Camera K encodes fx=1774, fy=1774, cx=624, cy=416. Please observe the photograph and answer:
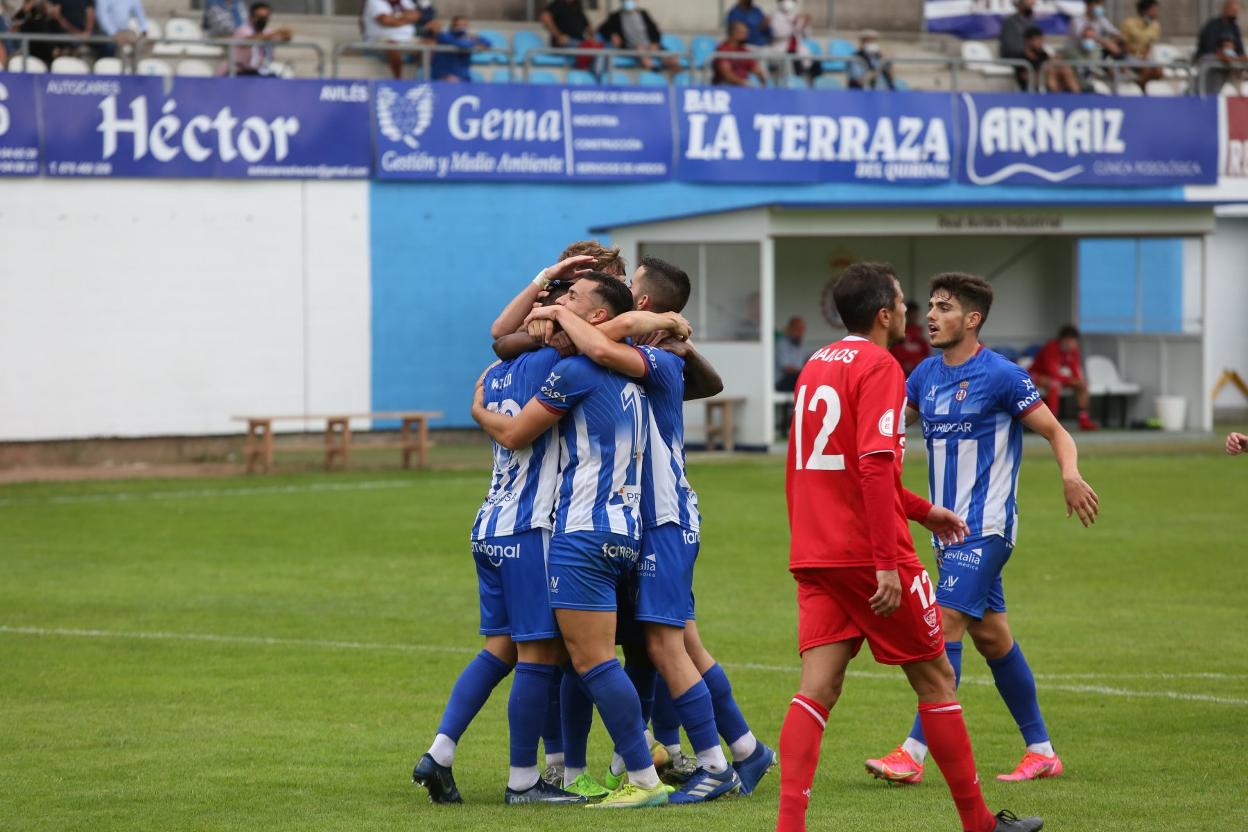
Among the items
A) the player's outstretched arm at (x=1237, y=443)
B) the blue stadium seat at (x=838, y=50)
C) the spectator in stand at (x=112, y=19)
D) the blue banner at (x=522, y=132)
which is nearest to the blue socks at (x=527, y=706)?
the player's outstretched arm at (x=1237, y=443)

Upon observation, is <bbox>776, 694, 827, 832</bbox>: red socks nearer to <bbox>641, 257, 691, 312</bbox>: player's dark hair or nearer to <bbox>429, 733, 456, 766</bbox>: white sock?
<bbox>429, 733, 456, 766</bbox>: white sock

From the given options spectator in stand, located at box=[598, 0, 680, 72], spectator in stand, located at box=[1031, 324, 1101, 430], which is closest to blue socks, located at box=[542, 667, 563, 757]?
spectator in stand, located at box=[1031, 324, 1101, 430]

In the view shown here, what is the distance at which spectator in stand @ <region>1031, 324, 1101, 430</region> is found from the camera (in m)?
26.8

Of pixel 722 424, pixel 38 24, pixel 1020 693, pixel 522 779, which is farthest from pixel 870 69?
pixel 522 779

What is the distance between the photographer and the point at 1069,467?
6.82 m

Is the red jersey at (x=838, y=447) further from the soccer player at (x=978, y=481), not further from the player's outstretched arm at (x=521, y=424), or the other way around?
the soccer player at (x=978, y=481)

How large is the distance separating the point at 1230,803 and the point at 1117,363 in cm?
2320

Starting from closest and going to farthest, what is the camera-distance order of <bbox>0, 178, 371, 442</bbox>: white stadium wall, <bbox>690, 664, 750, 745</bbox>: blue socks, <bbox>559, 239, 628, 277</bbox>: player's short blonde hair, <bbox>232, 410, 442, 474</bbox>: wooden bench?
<bbox>559, 239, 628, 277</bbox>: player's short blonde hair, <bbox>690, 664, 750, 745</bbox>: blue socks, <bbox>232, 410, 442, 474</bbox>: wooden bench, <bbox>0, 178, 371, 442</bbox>: white stadium wall

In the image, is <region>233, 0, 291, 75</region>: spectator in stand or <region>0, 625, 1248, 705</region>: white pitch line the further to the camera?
<region>233, 0, 291, 75</region>: spectator in stand

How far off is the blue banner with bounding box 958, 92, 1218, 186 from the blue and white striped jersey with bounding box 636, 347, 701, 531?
21.9 meters

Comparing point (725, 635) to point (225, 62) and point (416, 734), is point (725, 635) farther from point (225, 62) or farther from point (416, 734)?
point (225, 62)

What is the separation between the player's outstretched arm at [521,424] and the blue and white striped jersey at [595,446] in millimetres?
36

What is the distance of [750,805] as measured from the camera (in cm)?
662

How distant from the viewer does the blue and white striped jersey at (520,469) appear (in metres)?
6.67
